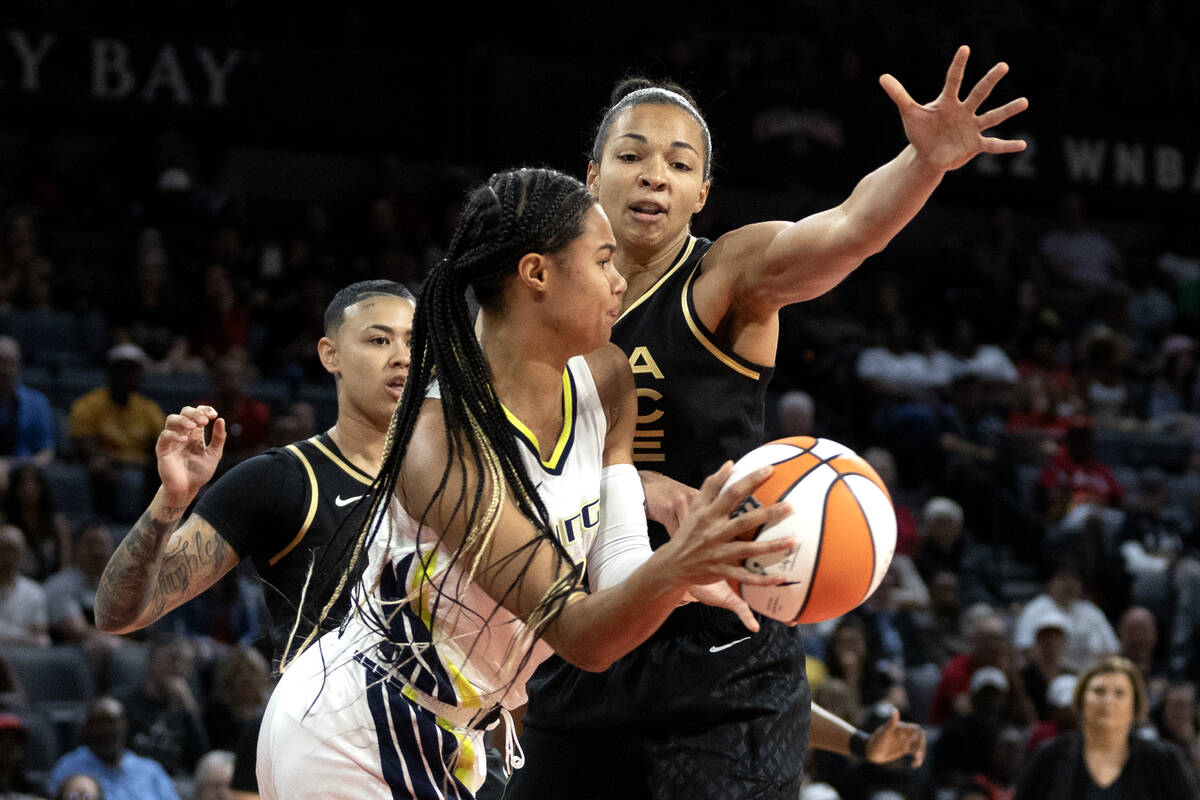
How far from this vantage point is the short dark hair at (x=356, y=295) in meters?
4.40

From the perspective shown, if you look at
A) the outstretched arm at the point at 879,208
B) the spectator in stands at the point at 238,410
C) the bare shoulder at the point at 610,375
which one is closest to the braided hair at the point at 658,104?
the outstretched arm at the point at 879,208

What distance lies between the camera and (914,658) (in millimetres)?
Result: 10172

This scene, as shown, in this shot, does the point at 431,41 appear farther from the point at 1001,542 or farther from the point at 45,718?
the point at 45,718

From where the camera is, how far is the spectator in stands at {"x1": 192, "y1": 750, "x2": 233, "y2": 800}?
7.13 m

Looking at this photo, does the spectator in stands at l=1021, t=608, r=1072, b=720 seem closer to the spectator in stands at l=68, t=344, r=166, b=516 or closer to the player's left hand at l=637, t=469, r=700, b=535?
the spectator in stands at l=68, t=344, r=166, b=516

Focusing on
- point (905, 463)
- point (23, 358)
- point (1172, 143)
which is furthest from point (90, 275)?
point (1172, 143)

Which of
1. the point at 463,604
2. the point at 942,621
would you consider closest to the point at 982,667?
the point at 942,621

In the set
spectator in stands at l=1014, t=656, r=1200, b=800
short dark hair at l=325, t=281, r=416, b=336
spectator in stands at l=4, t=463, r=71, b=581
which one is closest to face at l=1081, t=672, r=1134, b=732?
spectator in stands at l=1014, t=656, r=1200, b=800

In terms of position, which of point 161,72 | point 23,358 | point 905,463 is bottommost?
point 905,463

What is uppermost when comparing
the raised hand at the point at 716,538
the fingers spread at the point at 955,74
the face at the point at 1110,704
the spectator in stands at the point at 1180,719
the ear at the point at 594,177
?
Answer: the fingers spread at the point at 955,74

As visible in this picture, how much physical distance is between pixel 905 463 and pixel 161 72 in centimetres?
670

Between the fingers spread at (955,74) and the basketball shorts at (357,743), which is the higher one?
the fingers spread at (955,74)

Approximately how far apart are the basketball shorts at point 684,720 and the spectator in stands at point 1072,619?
7.43 metres

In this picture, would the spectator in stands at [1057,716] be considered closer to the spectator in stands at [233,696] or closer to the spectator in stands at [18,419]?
the spectator in stands at [233,696]
